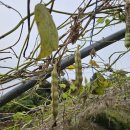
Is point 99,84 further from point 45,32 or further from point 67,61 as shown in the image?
point 45,32

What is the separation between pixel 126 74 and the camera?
1.78 m

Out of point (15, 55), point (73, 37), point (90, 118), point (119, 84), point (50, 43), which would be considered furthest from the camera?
point (90, 118)

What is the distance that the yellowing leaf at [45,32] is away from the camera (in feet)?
1.55

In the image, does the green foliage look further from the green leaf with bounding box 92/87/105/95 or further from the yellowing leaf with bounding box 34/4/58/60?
the yellowing leaf with bounding box 34/4/58/60

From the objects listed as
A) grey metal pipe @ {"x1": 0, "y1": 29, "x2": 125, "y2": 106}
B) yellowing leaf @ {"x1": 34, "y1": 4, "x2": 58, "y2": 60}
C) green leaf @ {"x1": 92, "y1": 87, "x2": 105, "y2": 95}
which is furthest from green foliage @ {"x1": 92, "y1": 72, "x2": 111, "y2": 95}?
yellowing leaf @ {"x1": 34, "y1": 4, "x2": 58, "y2": 60}

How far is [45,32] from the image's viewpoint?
0.49 meters

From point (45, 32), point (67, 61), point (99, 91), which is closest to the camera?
point (45, 32)

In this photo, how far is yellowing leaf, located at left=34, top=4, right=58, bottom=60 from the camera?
474mm

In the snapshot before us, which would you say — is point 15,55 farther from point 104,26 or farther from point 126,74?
point 126,74

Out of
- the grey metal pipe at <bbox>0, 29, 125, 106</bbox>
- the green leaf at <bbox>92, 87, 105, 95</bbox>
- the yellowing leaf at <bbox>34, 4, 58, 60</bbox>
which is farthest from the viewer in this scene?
the green leaf at <bbox>92, 87, 105, 95</bbox>

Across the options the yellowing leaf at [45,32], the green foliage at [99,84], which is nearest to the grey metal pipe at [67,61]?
the green foliage at [99,84]

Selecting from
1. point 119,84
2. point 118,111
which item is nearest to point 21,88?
point 119,84

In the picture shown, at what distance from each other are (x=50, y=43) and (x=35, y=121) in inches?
49.0

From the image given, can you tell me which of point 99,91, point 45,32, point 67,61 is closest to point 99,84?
point 99,91
